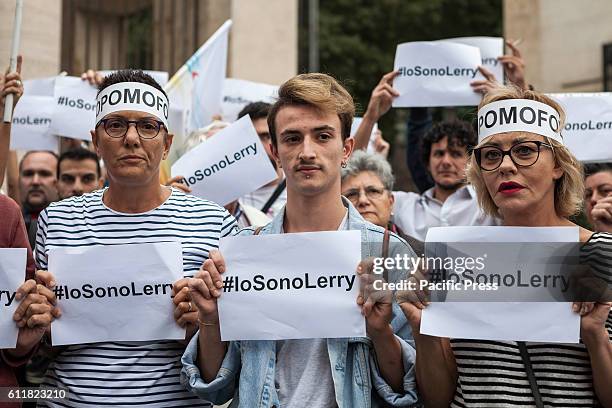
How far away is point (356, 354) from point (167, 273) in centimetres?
91

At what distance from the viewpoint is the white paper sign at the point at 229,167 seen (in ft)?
20.5

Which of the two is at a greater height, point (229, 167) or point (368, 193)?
point (229, 167)

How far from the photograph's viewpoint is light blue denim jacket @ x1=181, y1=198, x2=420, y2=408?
3592 mm

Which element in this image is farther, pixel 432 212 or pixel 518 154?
pixel 432 212

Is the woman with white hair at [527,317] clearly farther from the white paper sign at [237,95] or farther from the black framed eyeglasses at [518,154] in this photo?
the white paper sign at [237,95]

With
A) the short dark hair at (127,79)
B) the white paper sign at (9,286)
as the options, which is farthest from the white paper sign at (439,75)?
the white paper sign at (9,286)

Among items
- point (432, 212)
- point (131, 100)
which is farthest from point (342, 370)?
point (432, 212)

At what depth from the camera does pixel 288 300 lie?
3.77 m

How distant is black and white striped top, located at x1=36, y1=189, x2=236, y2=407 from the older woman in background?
1.65 metres

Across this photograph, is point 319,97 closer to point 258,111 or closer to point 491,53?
point 258,111

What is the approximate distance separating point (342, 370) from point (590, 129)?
11.6 feet

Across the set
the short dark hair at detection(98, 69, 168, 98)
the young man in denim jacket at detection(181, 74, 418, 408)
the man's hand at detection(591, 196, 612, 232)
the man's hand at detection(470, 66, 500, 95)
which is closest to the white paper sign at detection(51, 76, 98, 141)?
the man's hand at detection(470, 66, 500, 95)

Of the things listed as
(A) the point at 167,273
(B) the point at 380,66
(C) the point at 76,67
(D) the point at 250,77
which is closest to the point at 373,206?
(A) the point at 167,273

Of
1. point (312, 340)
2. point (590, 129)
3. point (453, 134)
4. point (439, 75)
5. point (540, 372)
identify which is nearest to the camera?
point (540, 372)
